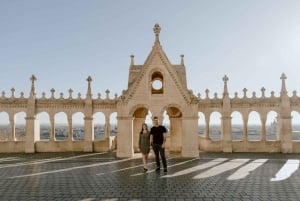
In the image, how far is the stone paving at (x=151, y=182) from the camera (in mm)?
12039

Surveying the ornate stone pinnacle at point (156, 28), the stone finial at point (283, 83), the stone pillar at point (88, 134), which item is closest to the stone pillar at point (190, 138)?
the ornate stone pinnacle at point (156, 28)

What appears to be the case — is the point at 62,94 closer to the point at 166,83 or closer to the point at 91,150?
the point at 91,150

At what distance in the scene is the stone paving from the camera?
474 inches

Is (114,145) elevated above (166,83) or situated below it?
below

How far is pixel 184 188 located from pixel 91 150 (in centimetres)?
1917

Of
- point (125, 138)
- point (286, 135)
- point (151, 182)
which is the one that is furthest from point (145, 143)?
point (286, 135)

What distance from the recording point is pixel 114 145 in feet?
109

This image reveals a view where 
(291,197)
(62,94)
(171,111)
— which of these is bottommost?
(291,197)

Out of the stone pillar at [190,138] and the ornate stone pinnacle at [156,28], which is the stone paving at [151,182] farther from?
the ornate stone pinnacle at [156,28]

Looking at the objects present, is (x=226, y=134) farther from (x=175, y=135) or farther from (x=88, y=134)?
(x=88, y=134)

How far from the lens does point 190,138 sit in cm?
2575

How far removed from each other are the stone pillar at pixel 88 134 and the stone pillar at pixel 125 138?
618cm

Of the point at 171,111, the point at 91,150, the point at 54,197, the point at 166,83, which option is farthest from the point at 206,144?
the point at 54,197

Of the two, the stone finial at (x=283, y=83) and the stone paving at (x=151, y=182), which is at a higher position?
the stone finial at (x=283, y=83)
